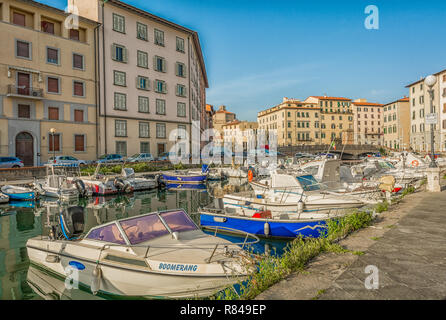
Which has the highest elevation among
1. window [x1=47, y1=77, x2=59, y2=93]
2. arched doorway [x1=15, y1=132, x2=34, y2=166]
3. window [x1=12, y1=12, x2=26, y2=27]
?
window [x1=12, y1=12, x2=26, y2=27]

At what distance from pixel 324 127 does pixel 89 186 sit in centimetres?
9713

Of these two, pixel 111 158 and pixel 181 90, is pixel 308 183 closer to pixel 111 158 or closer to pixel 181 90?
pixel 111 158

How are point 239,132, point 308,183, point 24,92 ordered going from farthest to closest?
point 239,132 < point 24,92 < point 308,183

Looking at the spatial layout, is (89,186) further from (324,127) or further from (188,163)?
(324,127)

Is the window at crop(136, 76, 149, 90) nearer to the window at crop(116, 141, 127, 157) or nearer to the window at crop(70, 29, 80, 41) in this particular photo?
the window at crop(116, 141, 127, 157)

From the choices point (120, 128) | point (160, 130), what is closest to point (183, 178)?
point (120, 128)

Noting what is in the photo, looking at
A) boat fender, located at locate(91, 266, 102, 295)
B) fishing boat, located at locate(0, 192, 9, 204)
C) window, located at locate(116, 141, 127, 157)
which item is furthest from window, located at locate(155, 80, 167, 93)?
boat fender, located at locate(91, 266, 102, 295)

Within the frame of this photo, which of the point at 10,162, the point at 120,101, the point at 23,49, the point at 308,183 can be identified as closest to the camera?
the point at 308,183

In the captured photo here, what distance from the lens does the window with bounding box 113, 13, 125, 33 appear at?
39.4 metres

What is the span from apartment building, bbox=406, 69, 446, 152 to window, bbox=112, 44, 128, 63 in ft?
207

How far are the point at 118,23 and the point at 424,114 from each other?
6763cm

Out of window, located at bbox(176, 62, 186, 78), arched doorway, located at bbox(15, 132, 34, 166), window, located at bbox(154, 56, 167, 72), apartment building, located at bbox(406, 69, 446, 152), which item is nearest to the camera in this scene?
arched doorway, located at bbox(15, 132, 34, 166)

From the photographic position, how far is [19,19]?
32469 millimetres

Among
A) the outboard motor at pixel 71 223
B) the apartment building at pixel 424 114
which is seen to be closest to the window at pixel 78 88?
the outboard motor at pixel 71 223
